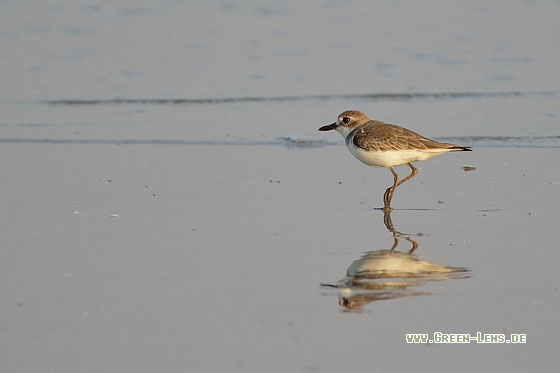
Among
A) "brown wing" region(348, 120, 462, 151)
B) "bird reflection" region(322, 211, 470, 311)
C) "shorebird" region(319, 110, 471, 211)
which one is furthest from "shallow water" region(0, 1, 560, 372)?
"brown wing" region(348, 120, 462, 151)

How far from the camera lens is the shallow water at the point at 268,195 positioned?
222 inches

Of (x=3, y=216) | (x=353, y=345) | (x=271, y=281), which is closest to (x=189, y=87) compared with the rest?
(x=3, y=216)

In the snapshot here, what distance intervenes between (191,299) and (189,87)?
7602 mm

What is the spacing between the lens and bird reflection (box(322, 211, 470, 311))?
20.4ft

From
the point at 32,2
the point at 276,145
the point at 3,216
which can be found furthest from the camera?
the point at 32,2

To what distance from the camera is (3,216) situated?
7992mm

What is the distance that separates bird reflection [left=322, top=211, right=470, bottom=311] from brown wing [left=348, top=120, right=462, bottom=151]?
1578 millimetres

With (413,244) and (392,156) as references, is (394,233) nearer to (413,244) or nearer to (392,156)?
(413,244)

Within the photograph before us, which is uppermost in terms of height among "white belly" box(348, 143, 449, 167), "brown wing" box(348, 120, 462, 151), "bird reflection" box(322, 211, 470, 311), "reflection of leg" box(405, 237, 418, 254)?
"brown wing" box(348, 120, 462, 151)

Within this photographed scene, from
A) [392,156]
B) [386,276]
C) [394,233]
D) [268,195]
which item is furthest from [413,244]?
[268,195]

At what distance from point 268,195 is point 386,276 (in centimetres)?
233

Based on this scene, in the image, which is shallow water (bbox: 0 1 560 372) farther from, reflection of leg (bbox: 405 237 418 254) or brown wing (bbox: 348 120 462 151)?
brown wing (bbox: 348 120 462 151)

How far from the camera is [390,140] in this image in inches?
341

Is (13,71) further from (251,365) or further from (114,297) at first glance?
(251,365)
